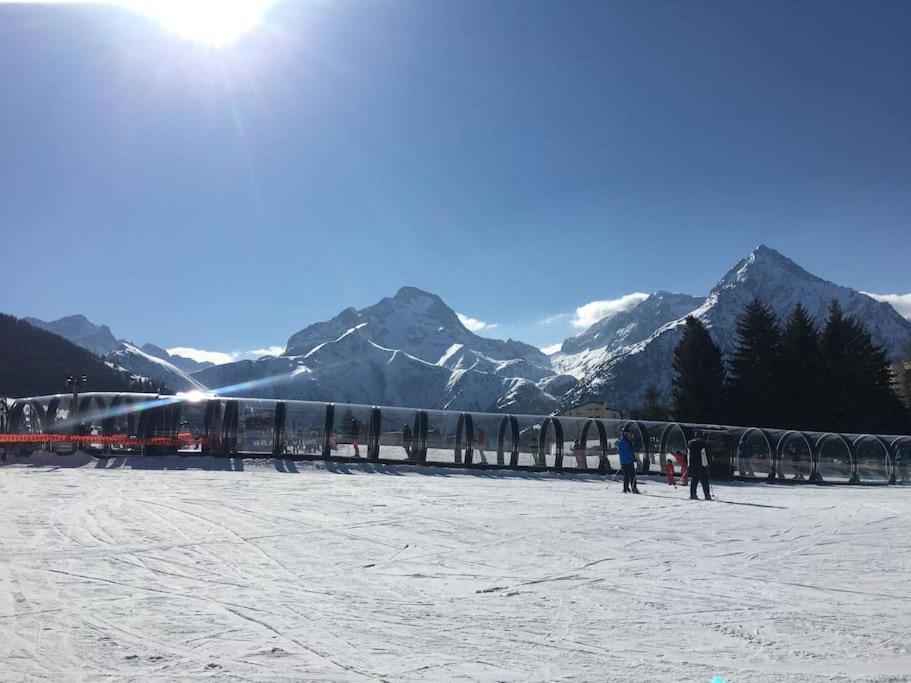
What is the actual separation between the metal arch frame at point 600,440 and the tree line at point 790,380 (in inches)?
1219

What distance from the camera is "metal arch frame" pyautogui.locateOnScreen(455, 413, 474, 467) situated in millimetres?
28906

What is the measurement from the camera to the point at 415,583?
8.32 m

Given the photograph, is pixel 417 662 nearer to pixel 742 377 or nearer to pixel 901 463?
pixel 901 463

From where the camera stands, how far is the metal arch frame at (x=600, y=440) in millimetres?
29641

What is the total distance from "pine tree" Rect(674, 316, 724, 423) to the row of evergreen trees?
0.08 m

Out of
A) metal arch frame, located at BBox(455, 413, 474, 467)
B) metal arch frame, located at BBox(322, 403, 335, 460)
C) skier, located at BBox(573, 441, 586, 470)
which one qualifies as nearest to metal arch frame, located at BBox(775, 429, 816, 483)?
skier, located at BBox(573, 441, 586, 470)

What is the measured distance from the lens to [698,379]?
5997cm

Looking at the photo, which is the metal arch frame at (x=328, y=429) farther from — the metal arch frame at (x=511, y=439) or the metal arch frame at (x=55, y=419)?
the metal arch frame at (x=55, y=419)

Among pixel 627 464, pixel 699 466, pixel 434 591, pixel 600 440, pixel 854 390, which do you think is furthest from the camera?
pixel 854 390

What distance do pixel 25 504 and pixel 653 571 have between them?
12.7 m

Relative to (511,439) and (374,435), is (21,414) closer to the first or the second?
(374,435)

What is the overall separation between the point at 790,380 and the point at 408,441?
41.8 meters

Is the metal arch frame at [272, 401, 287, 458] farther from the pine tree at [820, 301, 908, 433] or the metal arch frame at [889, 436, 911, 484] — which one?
the pine tree at [820, 301, 908, 433]

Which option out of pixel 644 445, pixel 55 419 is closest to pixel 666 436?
pixel 644 445
